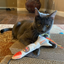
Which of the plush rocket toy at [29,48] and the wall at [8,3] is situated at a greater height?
the wall at [8,3]

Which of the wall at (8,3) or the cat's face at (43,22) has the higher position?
the wall at (8,3)

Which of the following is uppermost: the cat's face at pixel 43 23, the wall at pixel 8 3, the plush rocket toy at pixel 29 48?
the wall at pixel 8 3

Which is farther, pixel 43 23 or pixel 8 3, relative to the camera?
pixel 8 3

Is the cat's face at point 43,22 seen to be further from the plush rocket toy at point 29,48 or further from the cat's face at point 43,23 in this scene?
the plush rocket toy at point 29,48

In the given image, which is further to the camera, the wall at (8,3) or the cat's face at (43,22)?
the wall at (8,3)

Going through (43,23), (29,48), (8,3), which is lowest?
(29,48)

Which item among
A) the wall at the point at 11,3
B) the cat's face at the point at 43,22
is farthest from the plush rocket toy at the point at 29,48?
the wall at the point at 11,3

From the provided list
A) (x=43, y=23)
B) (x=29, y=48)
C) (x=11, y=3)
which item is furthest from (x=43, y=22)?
(x=11, y=3)

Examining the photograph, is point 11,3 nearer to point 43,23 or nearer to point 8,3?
point 8,3

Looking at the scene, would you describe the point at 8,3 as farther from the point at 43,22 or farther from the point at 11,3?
the point at 43,22

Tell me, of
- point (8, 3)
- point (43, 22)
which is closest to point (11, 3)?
point (8, 3)

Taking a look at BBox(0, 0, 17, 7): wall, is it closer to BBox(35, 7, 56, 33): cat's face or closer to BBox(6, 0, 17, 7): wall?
BBox(6, 0, 17, 7): wall

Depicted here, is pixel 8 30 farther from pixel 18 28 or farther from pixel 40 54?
pixel 40 54

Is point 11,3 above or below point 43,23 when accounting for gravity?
above
